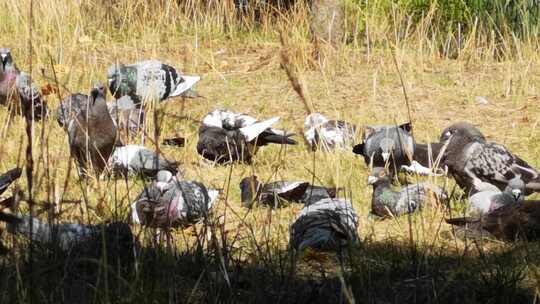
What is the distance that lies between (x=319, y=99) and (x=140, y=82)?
1.60 metres

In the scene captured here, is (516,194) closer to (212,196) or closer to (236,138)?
(212,196)

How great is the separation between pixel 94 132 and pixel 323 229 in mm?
2166

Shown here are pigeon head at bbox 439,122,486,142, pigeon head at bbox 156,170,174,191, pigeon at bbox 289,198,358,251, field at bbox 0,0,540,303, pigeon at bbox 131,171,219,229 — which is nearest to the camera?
field at bbox 0,0,540,303

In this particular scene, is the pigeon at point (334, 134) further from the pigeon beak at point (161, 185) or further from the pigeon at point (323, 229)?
the pigeon at point (323, 229)

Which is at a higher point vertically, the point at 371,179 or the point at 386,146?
the point at 386,146

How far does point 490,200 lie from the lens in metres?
5.38

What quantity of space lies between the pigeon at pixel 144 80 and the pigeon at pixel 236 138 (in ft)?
3.45

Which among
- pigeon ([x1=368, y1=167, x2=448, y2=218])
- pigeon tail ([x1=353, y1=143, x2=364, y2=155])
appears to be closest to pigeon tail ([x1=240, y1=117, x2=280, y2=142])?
pigeon tail ([x1=353, y1=143, x2=364, y2=155])

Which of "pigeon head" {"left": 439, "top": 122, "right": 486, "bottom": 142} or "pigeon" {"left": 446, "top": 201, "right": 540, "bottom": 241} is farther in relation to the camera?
"pigeon head" {"left": 439, "top": 122, "right": 486, "bottom": 142}

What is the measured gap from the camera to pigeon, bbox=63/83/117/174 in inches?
242

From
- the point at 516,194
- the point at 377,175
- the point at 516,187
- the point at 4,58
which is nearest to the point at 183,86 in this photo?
the point at 4,58

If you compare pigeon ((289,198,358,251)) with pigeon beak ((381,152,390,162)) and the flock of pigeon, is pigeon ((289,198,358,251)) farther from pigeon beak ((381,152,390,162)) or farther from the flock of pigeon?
pigeon beak ((381,152,390,162))

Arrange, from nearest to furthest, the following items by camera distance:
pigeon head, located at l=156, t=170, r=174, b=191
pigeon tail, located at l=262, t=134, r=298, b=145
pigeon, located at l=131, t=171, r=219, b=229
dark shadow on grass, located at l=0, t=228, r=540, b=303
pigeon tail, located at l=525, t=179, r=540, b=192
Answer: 1. dark shadow on grass, located at l=0, t=228, r=540, b=303
2. pigeon, located at l=131, t=171, r=219, b=229
3. pigeon head, located at l=156, t=170, r=174, b=191
4. pigeon tail, located at l=525, t=179, r=540, b=192
5. pigeon tail, located at l=262, t=134, r=298, b=145

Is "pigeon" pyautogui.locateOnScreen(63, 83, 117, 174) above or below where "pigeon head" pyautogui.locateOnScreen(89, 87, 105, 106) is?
below
